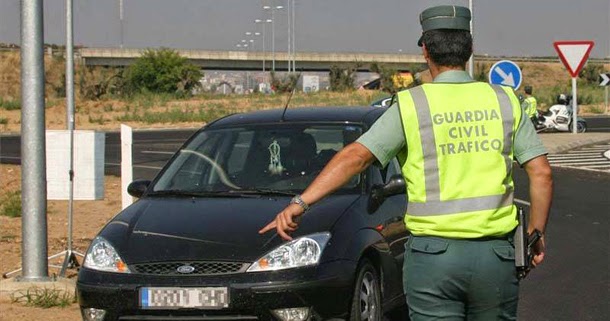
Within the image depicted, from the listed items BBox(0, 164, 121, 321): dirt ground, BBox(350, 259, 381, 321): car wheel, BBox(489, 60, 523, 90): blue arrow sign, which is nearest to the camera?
BBox(350, 259, 381, 321): car wheel

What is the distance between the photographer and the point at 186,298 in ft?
22.4

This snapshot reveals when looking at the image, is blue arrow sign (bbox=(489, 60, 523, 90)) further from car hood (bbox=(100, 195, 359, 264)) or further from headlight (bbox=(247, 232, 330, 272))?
headlight (bbox=(247, 232, 330, 272))

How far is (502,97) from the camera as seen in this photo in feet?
14.7

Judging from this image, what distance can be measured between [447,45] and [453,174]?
1.58ft

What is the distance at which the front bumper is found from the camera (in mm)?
6820

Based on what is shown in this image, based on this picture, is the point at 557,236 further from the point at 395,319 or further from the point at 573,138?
the point at 573,138

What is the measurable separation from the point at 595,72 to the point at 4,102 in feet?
196

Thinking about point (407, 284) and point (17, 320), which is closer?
point (407, 284)

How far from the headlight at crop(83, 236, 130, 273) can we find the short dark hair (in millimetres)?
3191

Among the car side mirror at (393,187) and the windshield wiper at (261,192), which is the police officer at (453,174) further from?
the windshield wiper at (261,192)

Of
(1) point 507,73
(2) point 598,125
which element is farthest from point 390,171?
(2) point 598,125

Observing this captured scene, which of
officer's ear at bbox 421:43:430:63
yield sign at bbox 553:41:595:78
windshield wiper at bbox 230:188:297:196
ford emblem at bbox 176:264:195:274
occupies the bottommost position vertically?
ford emblem at bbox 176:264:195:274

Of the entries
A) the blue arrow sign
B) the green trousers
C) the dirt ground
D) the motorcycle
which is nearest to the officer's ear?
the green trousers

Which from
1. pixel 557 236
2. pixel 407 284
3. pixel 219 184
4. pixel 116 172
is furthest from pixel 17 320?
pixel 116 172
